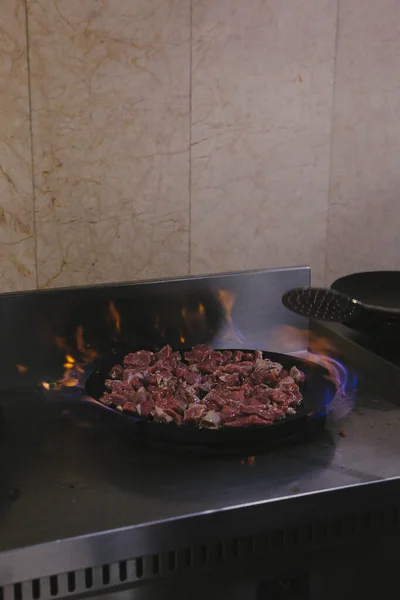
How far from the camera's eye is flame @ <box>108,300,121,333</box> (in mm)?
1572

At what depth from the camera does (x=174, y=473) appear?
A: 114cm

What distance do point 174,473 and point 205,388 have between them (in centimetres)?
24

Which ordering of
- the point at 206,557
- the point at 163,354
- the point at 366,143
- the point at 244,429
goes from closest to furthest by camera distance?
the point at 206,557 < the point at 244,429 < the point at 163,354 < the point at 366,143

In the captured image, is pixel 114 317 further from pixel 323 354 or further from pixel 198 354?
pixel 323 354

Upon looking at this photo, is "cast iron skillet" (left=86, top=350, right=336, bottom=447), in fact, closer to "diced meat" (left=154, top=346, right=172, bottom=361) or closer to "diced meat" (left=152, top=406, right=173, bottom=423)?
"diced meat" (left=152, top=406, right=173, bottom=423)

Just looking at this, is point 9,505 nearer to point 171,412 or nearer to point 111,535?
point 111,535

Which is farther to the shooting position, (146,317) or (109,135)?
(109,135)

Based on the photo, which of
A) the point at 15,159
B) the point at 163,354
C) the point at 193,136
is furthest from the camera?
the point at 193,136

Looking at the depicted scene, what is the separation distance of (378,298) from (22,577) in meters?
→ 1.07

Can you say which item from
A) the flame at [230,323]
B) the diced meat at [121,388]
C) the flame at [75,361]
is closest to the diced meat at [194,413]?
the diced meat at [121,388]

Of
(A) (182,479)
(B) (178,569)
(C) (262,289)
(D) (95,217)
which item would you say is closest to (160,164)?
(D) (95,217)

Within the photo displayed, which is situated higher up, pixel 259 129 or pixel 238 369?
pixel 259 129

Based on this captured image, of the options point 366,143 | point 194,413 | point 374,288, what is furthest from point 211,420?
point 366,143

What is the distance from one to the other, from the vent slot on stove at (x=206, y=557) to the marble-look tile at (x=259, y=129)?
3.02 ft
